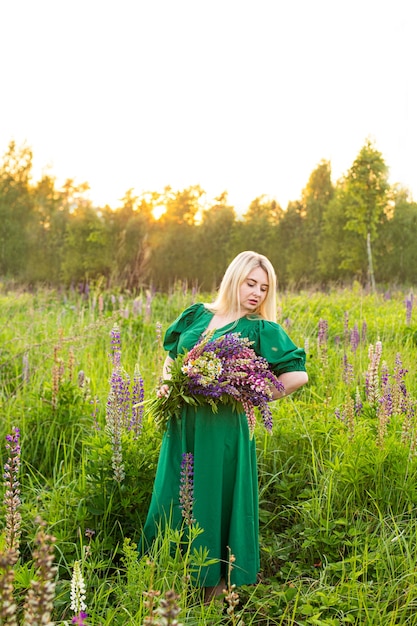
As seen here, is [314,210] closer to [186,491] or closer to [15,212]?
[15,212]

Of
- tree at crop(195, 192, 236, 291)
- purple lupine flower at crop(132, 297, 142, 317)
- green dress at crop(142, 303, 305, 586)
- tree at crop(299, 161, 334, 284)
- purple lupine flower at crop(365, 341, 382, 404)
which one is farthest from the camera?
tree at crop(195, 192, 236, 291)

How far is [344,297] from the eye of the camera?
9.84m

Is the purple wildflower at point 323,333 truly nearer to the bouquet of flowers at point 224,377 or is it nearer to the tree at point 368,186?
the bouquet of flowers at point 224,377

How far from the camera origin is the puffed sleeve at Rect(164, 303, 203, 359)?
12.0 feet

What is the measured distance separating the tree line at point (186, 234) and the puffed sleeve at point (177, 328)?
22290mm

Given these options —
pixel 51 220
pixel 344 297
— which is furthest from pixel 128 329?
pixel 51 220

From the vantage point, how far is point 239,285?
343 cm

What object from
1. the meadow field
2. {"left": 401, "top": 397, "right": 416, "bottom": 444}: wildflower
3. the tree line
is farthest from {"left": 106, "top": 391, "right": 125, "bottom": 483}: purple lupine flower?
the tree line

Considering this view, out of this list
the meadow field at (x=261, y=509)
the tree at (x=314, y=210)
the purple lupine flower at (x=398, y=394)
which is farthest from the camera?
the tree at (x=314, y=210)

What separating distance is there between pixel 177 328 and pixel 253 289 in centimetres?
57

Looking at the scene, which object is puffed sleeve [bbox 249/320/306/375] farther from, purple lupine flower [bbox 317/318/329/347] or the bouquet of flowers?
purple lupine flower [bbox 317/318/329/347]

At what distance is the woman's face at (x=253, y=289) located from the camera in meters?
3.42

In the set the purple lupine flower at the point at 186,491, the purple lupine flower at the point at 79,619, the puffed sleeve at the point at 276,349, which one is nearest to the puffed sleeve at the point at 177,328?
the puffed sleeve at the point at 276,349

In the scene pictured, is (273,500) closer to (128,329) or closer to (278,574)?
(278,574)
